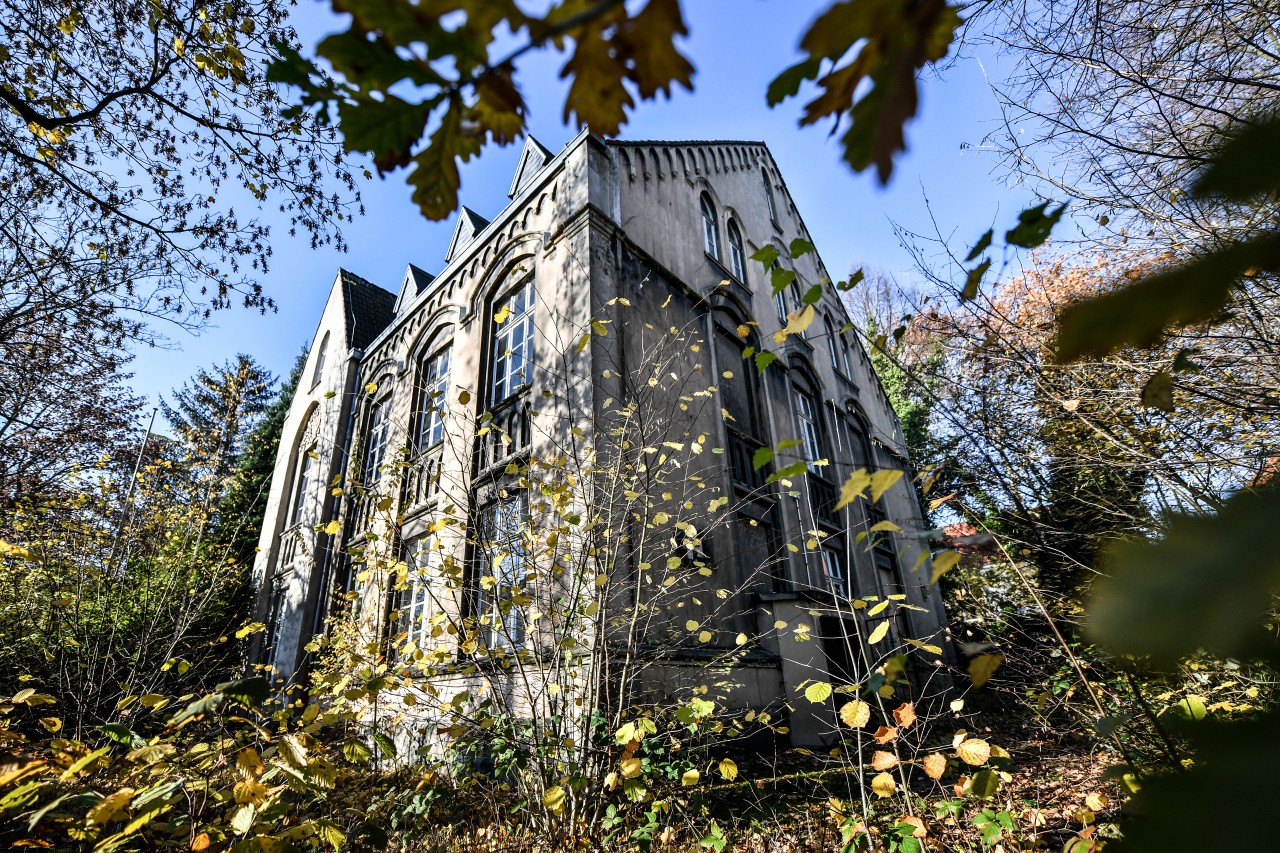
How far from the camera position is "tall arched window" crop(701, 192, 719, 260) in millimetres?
11828

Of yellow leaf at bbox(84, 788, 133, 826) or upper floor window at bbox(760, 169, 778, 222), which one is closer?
yellow leaf at bbox(84, 788, 133, 826)

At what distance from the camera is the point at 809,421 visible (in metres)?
13.3

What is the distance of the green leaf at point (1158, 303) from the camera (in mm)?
425

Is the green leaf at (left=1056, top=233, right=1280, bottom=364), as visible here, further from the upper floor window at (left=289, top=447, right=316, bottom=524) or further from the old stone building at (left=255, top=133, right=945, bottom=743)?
the upper floor window at (left=289, top=447, right=316, bottom=524)

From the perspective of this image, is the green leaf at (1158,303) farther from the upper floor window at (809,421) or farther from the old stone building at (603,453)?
the upper floor window at (809,421)

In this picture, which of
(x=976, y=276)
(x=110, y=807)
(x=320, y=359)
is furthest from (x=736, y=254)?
(x=320, y=359)

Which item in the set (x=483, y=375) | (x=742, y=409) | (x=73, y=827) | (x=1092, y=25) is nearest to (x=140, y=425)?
(x=483, y=375)

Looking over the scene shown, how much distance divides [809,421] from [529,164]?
8363 millimetres

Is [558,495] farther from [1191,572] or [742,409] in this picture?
[742,409]

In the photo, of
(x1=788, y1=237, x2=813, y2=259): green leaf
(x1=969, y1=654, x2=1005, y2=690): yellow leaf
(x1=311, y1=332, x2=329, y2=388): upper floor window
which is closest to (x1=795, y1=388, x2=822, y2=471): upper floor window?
(x1=788, y1=237, x2=813, y2=259): green leaf

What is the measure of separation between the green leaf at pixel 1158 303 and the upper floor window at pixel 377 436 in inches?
537

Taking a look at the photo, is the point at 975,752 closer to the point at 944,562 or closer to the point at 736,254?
the point at 944,562

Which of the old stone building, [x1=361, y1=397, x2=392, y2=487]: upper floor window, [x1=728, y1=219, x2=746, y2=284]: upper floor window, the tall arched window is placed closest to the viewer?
the old stone building

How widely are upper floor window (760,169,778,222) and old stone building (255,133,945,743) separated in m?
0.13
